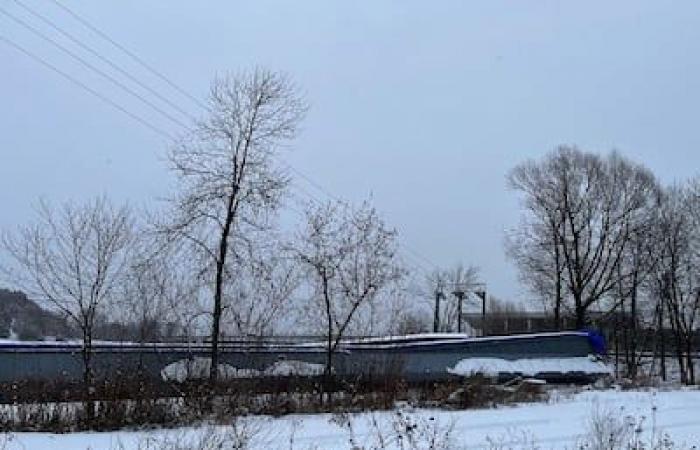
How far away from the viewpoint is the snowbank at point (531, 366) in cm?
3878

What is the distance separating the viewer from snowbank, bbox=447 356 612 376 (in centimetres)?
3878

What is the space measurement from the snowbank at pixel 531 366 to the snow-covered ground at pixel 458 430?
44.5 ft

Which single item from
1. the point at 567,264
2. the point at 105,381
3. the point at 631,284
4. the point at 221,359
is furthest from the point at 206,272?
the point at 631,284

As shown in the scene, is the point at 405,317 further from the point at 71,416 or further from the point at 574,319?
the point at 574,319

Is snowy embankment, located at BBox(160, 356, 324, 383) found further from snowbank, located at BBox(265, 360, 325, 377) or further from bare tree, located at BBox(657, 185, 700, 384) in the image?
bare tree, located at BBox(657, 185, 700, 384)

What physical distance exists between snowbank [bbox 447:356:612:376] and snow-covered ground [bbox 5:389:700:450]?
13551 millimetres

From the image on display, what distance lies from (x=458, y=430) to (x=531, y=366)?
76.9ft

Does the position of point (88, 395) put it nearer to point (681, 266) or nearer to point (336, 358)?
point (336, 358)

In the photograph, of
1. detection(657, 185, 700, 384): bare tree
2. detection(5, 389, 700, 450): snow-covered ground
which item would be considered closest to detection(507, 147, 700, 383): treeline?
detection(657, 185, 700, 384): bare tree

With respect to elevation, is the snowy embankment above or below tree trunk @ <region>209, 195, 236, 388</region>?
below

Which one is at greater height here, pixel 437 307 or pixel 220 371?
pixel 437 307

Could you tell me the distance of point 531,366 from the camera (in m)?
39.9

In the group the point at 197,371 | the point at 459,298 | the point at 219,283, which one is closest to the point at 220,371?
the point at 197,371

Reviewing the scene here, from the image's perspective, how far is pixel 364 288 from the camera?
27.0 m
